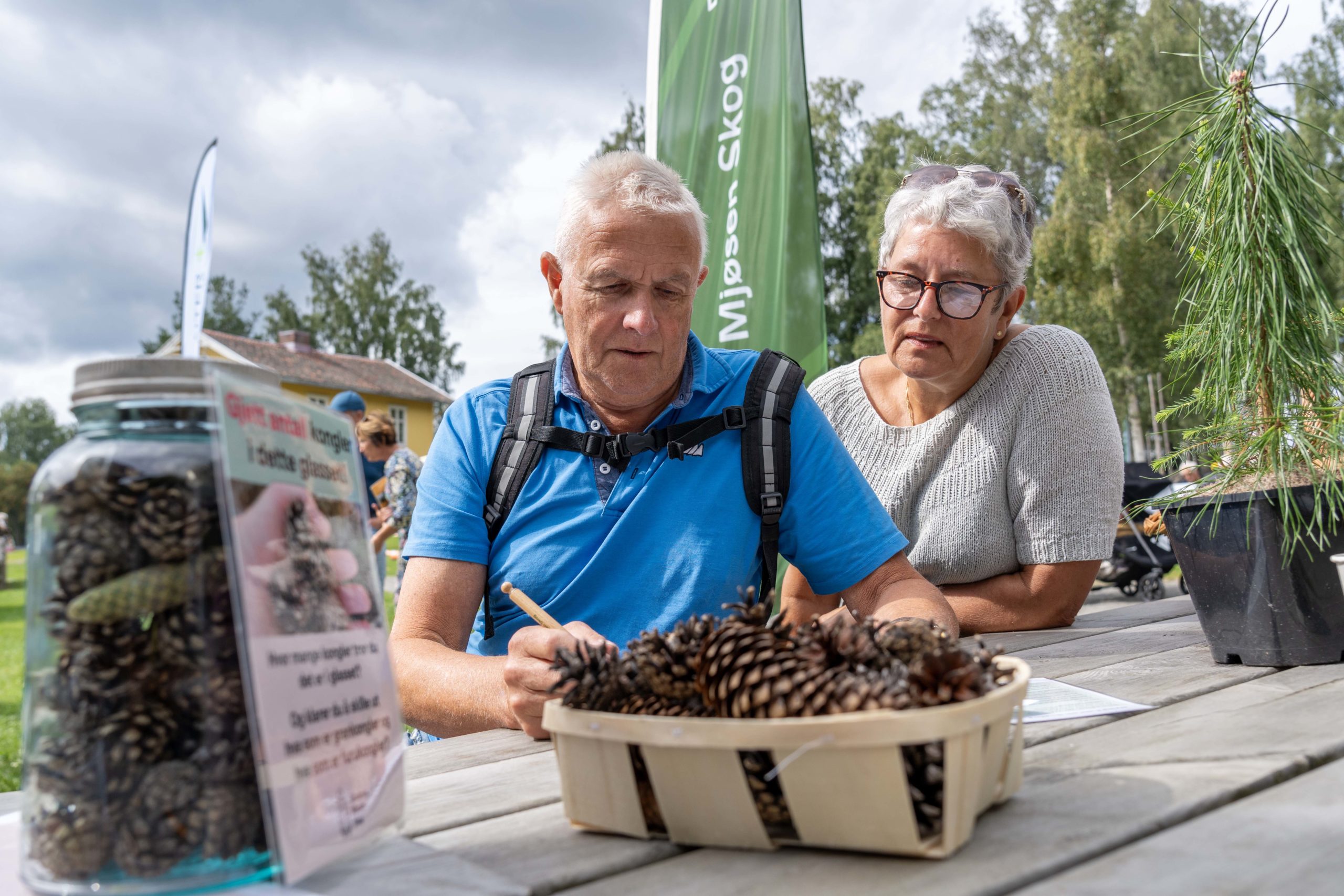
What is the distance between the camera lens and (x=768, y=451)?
1890 mm

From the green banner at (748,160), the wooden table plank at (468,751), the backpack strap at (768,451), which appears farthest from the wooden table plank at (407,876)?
the green banner at (748,160)

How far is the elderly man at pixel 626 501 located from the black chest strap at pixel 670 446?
1cm

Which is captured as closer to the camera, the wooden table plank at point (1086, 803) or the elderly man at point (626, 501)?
the wooden table plank at point (1086, 803)

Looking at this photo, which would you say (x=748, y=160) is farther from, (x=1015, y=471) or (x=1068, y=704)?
(x=1068, y=704)

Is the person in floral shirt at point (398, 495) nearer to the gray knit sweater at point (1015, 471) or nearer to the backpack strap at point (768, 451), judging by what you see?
the gray knit sweater at point (1015, 471)

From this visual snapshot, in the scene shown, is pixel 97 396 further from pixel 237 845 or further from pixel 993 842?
pixel 993 842

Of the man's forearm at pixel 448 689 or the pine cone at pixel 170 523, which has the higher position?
the pine cone at pixel 170 523

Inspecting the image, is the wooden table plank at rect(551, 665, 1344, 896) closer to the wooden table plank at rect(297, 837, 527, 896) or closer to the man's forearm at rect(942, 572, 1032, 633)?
the wooden table plank at rect(297, 837, 527, 896)

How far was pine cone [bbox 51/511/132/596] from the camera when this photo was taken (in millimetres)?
660

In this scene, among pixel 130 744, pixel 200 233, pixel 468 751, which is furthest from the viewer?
pixel 200 233

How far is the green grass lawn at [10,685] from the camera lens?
4.41 metres

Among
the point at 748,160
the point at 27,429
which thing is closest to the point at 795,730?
the point at 748,160

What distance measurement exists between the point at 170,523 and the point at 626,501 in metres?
1.23

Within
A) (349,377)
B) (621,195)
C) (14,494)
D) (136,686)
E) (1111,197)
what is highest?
(349,377)
